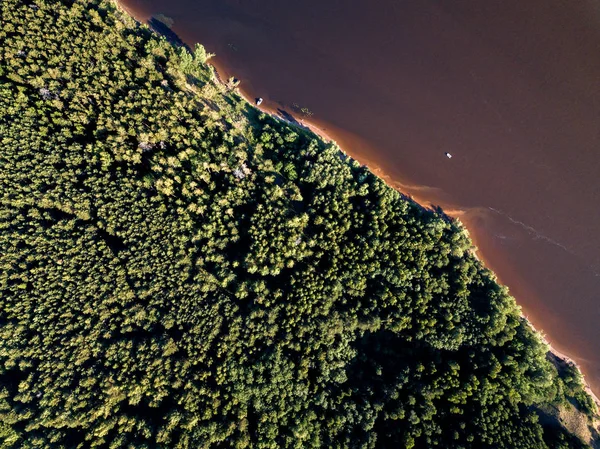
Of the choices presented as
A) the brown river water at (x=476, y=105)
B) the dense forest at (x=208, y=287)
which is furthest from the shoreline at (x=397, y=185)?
the dense forest at (x=208, y=287)

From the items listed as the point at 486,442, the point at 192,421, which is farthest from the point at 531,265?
the point at 192,421

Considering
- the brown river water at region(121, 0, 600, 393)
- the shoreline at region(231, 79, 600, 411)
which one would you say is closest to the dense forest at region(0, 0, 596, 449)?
the shoreline at region(231, 79, 600, 411)

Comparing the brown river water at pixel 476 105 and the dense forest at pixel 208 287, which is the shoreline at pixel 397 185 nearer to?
the brown river water at pixel 476 105

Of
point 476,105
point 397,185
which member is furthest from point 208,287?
point 476,105

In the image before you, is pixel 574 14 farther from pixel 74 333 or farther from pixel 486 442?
pixel 74 333

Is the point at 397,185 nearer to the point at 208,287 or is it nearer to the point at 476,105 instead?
the point at 476,105
